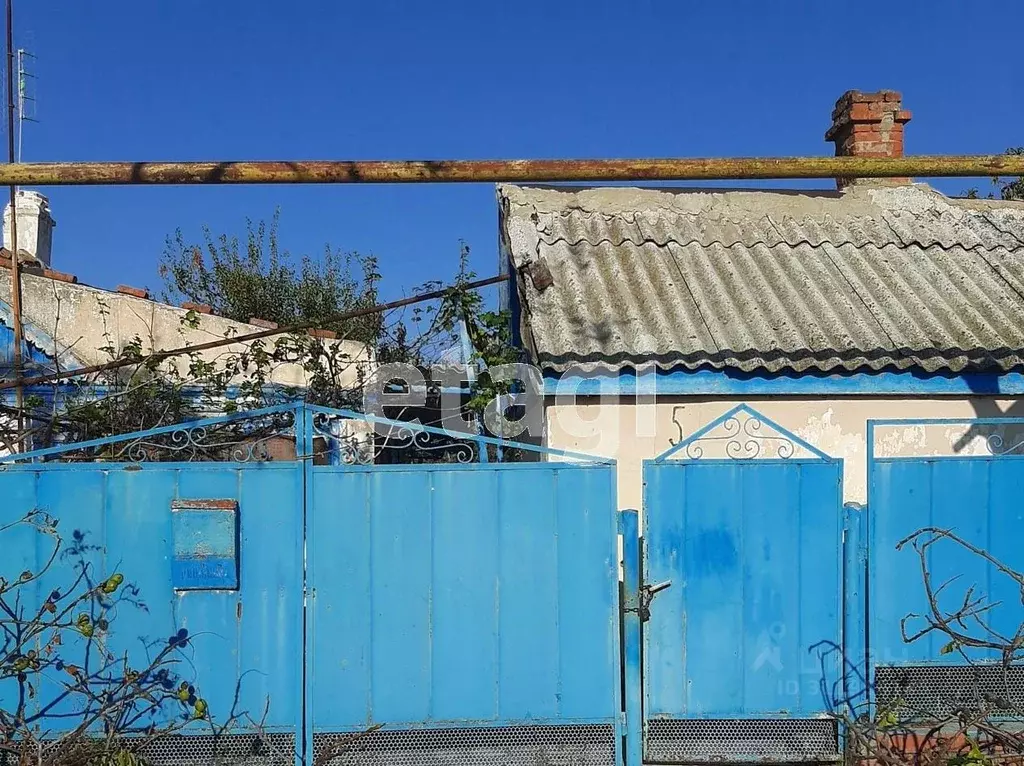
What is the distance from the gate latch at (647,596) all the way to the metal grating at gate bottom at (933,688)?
1.18 m

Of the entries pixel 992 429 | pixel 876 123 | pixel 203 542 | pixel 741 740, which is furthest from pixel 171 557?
pixel 876 123

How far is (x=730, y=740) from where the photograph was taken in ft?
12.7

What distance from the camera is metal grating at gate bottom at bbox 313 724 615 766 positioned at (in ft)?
12.3

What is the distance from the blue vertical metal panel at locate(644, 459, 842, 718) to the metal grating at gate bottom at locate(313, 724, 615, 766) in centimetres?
38

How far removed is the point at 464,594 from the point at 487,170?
2126 mm

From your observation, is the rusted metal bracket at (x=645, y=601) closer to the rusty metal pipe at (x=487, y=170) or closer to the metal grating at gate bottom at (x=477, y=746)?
the metal grating at gate bottom at (x=477, y=746)

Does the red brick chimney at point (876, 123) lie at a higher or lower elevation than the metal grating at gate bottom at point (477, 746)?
higher

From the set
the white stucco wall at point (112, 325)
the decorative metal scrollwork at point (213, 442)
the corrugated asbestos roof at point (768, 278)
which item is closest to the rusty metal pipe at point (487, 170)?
the corrugated asbestos roof at point (768, 278)

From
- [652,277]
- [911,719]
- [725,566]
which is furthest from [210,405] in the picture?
[911,719]

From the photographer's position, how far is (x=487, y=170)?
12.9 ft

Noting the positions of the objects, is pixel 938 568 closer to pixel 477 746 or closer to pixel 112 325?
pixel 477 746

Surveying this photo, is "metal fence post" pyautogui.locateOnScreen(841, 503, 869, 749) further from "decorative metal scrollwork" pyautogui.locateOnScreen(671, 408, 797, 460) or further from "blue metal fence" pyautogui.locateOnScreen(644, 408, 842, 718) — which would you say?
"decorative metal scrollwork" pyautogui.locateOnScreen(671, 408, 797, 460)

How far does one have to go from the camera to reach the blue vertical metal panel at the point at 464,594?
12.4ft

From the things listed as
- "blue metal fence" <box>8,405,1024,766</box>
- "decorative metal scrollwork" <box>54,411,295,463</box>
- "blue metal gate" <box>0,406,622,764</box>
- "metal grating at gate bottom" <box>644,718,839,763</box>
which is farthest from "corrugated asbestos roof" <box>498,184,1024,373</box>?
"decorative metal scrollwork" <box>54,411,295,463</box>
